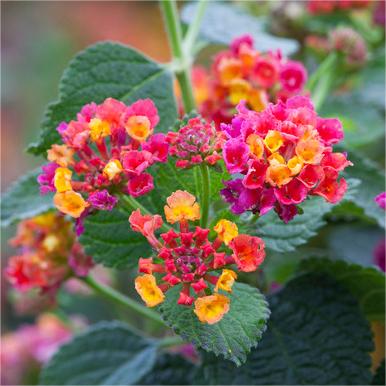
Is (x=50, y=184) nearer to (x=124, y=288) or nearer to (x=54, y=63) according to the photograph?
(x=124, y=288)

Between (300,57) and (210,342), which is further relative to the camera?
(300,57)

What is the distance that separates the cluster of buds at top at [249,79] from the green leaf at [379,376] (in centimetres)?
24

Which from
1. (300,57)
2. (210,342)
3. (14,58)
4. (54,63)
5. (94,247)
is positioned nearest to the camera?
(210,342)

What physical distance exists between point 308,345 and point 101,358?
0.24m

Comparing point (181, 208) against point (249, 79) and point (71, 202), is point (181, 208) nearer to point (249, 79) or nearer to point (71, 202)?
point (71, 202)

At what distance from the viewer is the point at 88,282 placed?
67cm

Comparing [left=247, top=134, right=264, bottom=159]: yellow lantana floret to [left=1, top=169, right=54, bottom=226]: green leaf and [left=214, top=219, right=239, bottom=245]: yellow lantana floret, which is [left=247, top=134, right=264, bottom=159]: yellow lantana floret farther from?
[left=1, top=169, right=54, bottom=226]: green leaf

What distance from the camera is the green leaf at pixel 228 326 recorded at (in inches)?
17.2

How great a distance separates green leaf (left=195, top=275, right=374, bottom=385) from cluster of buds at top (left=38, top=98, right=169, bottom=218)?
193 mm

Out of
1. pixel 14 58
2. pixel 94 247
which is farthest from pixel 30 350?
pixel 14 58

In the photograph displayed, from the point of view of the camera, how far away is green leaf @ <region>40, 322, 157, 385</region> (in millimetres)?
719

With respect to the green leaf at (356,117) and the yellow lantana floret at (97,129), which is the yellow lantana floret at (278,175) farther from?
the green leaf at (356,117)

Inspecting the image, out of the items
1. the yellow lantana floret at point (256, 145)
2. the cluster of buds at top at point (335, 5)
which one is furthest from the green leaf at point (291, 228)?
the cluster of buds at top at point (335, 5)

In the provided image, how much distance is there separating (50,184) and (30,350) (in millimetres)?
522
